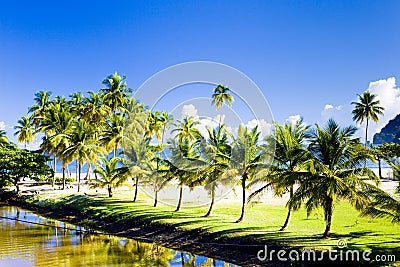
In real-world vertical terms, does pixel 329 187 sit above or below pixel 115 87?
below

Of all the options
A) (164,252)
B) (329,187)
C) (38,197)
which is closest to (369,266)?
(329,187)

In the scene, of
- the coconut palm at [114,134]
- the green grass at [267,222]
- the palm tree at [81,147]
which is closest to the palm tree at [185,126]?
the coconut palm at [114,134]

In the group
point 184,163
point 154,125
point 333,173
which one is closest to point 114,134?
point 154,125

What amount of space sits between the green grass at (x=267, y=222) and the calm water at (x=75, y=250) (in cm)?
237

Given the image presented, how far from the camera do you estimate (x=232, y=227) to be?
61.9 feet

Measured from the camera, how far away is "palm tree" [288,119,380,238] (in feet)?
49.2

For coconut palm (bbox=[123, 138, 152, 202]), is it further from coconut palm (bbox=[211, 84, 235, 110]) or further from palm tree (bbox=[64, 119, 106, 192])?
coconut palm (bbox=[211, 84, 235, 110])

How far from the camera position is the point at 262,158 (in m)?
18.9

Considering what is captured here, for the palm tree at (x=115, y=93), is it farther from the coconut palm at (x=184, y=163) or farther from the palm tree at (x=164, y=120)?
the coconut palm at (x=184, y=163)

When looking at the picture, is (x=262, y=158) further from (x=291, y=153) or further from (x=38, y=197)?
(x=38, y=197)

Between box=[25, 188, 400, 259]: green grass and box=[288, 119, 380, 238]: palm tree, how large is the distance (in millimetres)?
1309

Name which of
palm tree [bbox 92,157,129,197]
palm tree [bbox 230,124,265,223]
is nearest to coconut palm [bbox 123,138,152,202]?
palm tree [bbox 92,157,129,197]

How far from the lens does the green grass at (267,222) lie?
48.8ft

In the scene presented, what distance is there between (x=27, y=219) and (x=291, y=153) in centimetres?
2205
